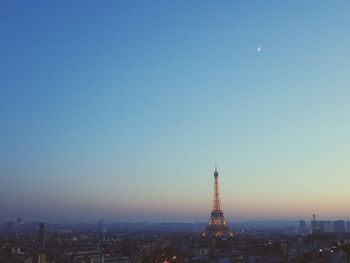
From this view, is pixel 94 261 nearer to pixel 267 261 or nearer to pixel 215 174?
pixel 267 261

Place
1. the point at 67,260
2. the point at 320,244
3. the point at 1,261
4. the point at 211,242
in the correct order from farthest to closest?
the point at 211,242 → the point at 320,244 → the point at 67,260 → the point at 1,261

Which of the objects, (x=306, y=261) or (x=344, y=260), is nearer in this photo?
(x=344, y=260)

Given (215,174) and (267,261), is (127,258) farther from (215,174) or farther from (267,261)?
(215,174)

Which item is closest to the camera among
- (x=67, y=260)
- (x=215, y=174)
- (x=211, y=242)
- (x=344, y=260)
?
(x=344, y=260)

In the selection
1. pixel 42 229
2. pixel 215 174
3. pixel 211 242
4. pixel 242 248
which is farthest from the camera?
pixel 215 174

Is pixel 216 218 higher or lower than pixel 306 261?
higher

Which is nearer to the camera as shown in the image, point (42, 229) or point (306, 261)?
point (42, 229)

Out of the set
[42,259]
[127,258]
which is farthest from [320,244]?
[42,259]

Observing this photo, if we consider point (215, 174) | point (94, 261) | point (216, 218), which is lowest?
point (94, 261)

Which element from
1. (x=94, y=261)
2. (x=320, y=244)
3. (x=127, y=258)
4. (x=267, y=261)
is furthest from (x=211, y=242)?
(x=267, y=261)
